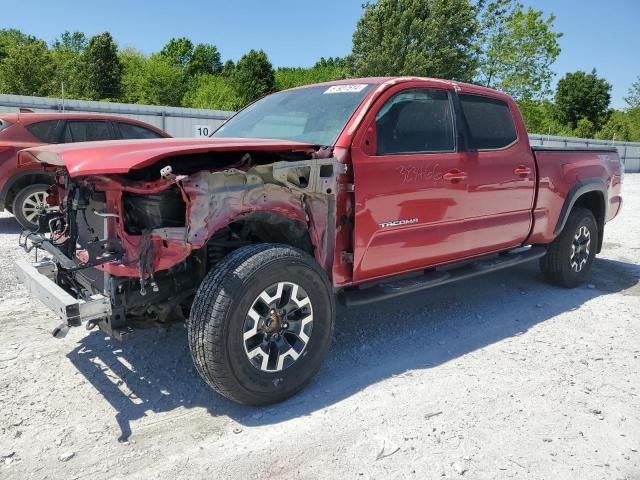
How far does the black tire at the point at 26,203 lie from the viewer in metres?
7.23

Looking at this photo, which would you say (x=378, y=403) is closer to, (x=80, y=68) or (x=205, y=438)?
(x=205, y=438)

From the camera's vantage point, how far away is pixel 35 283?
117 inches

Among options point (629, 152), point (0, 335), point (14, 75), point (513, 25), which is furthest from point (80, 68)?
point (0, 335)

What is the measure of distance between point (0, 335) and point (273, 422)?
2332mm

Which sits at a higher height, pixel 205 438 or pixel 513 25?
pixel 513 25

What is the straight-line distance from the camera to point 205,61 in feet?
242

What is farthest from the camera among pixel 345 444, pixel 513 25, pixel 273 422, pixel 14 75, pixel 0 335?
pixel 14 75

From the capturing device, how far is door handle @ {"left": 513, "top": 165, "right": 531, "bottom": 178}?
15.3 feet

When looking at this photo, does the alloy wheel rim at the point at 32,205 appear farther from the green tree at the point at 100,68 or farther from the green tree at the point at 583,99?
the green tree at the point at 583,99

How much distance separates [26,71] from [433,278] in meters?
37.0

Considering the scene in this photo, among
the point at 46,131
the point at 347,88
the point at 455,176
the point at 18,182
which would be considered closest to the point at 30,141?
the point at 46,131

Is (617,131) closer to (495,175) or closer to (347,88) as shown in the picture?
(495,175)

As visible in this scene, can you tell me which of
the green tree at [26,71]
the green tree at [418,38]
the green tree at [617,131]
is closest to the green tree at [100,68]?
the green tree at [26,71]

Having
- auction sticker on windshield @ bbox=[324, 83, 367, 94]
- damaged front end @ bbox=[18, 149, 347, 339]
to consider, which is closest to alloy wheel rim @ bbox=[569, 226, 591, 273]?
auction sticker on windshield @ bbox=[324, 83, 367, 94]
